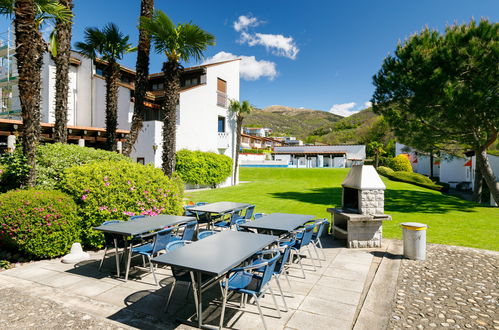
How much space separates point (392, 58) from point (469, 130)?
211 inches

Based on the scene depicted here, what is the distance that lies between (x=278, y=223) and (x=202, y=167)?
15373 millimetres

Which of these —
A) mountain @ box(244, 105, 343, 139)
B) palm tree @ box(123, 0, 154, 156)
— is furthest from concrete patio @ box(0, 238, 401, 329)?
mountain @ box(244, 105, 343, 139)

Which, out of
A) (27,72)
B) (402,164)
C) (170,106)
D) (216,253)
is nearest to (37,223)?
(27,72)

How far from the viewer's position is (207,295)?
4602mm

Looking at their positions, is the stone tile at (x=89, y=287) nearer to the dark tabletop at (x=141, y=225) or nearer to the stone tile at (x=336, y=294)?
the dark tabletop at (x=141, y=225)

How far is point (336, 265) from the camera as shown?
607cm

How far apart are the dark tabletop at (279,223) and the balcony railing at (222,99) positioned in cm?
1778

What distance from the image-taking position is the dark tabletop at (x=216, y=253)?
3.43 metres

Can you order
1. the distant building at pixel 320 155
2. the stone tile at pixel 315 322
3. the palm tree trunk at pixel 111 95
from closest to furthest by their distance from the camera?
the stone tile at pixel 315 322, the palm tree trunk at pixel 111 95, the distant building at pixel 320 155

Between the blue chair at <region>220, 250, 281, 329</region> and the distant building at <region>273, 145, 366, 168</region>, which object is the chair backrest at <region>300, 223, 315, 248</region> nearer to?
the blue chair at <region>220, 250, 281, 329</region>

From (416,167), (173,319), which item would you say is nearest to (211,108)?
(173,319)

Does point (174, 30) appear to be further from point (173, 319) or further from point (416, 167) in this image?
point (416, 167)

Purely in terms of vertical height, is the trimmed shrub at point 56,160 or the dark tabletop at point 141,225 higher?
the trimmed shrub at point 56,160

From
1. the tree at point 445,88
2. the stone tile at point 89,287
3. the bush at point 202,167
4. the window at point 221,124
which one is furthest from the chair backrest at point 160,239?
the window at point 221,124
